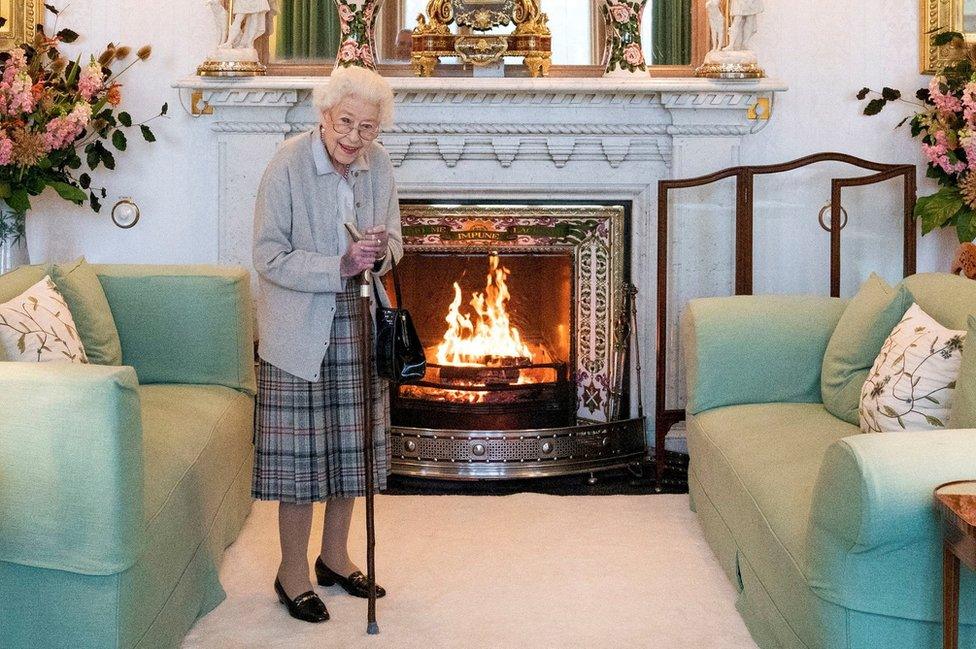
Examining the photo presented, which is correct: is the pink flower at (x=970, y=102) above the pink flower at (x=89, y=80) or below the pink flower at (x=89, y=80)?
below

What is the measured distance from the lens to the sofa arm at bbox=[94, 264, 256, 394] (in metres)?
3.85

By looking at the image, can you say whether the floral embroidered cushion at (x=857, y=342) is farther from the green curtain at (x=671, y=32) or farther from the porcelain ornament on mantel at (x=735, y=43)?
the green curtain at (x=671, y=32)

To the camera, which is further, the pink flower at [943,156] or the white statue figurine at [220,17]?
the white statue figurine at [220,17]

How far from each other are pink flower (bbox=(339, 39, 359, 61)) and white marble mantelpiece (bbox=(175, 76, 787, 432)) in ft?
0.45

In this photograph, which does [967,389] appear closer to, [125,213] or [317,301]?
[317,301]

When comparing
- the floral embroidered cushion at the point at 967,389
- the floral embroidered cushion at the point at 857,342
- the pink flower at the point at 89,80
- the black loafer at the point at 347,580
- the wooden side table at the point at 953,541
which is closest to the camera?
the wooden side table at the point at 953,541

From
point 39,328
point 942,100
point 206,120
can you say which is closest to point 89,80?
point 206,120

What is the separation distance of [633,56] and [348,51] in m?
1.09

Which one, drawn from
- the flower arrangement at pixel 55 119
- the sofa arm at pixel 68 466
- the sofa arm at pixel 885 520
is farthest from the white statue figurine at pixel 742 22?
the sofa arm at pixel 68 466

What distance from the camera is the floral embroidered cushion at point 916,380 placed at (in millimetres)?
2898

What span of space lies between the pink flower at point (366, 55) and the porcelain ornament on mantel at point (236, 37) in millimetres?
377

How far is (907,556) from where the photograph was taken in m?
2.30

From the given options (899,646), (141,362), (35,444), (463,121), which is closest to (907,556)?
(899,646)

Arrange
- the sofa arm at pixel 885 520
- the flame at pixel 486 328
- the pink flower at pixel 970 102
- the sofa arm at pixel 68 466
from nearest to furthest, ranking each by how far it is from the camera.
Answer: the sofa arm at pixel 885 520 < the sofa arm at pixel 68 466 < the pink flower at pixel 970 102 < the flame at pixel 486 328
